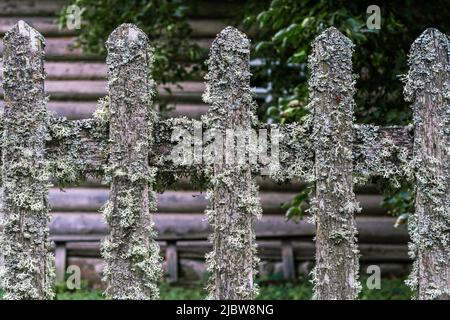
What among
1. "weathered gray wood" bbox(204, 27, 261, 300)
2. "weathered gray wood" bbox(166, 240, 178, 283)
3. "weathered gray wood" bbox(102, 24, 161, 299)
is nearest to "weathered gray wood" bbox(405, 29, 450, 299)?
"weathered gray wood" bbox(204, 27, 261, 300)

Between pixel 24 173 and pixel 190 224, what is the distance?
4279mm

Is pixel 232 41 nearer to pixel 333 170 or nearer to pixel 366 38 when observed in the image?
pixel 333 170

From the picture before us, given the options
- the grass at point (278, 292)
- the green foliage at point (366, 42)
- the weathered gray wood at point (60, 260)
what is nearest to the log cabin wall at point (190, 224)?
the weathered gray wood at point (60, 260)

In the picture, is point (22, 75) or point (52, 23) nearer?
point (22, 75)

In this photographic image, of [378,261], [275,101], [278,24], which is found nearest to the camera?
[278,24]

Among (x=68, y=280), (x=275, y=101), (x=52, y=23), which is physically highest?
(x=52, y=23)

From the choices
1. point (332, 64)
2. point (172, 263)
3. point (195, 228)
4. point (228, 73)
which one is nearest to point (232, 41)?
point (228, 73)

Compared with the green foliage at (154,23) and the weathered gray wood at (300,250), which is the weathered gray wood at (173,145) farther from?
the weathered gray wood at (300,250)

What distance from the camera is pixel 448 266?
8.09ft

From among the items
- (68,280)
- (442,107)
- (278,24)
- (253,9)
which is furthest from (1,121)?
(68,280)

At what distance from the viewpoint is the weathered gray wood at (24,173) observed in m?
2.47

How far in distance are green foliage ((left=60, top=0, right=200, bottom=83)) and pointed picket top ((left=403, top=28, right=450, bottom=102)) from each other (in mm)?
2657
